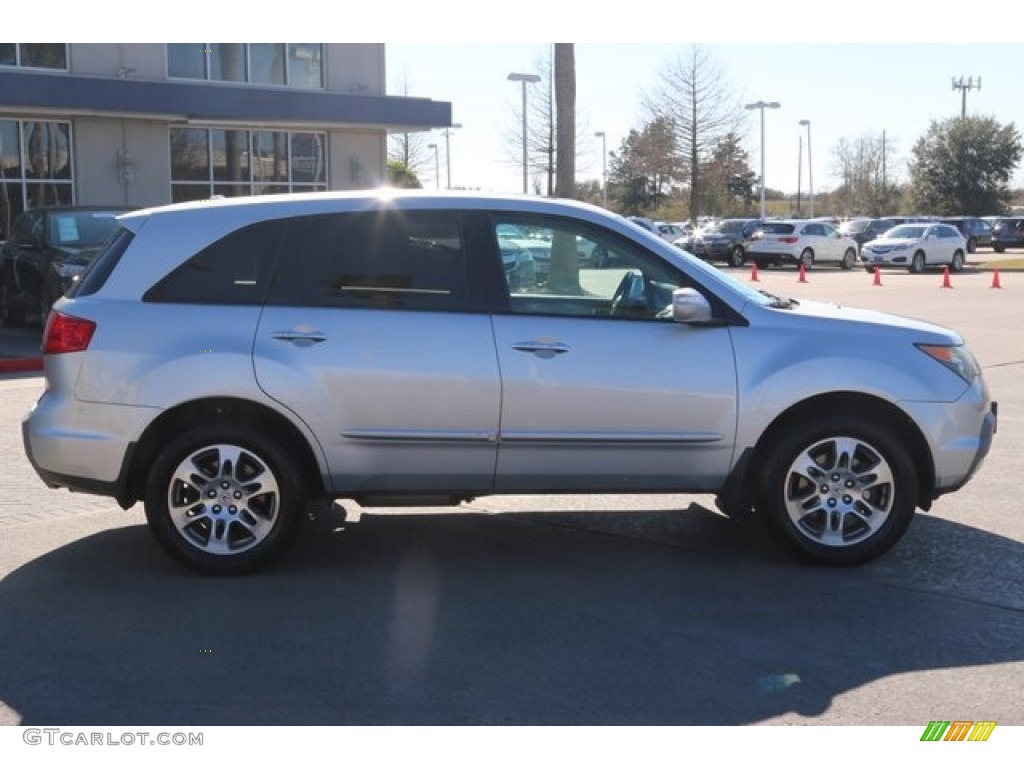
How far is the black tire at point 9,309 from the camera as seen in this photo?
1745 centimetres

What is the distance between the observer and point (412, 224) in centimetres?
615

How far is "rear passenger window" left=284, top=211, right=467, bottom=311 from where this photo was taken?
6047 millimetres

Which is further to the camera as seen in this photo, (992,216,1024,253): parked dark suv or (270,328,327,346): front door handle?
(992,216,1024,253): parked dark suv

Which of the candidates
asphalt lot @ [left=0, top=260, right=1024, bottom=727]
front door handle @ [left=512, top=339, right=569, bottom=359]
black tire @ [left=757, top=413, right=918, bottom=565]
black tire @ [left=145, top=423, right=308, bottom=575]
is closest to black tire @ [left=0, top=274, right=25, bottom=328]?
asphalt lot @ [left=0, top=260, right=1024, bottom=727]

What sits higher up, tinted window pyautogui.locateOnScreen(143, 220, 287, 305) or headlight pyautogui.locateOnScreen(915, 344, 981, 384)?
tinted window pyautogui.locateOnScreen(143, 220, 287, 305)

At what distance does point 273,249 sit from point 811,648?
3050 millimetres

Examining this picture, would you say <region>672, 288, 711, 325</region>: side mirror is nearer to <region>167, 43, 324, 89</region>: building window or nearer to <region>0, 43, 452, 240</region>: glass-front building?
<region>0, 43, 452, 240</region>: glass-front building

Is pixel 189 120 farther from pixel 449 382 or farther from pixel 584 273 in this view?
pixel 449 382

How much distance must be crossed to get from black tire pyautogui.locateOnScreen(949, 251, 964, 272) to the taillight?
3670 cm

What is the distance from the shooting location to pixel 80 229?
16.3 m

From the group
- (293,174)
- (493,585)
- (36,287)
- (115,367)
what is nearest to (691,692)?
(493,585)

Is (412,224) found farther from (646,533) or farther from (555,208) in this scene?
(646,533)

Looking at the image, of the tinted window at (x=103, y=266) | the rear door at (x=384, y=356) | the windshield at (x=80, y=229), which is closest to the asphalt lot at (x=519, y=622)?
the rear door at (x=384, y=356)

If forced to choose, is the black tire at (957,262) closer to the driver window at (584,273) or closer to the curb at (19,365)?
the curb at (19,365)
